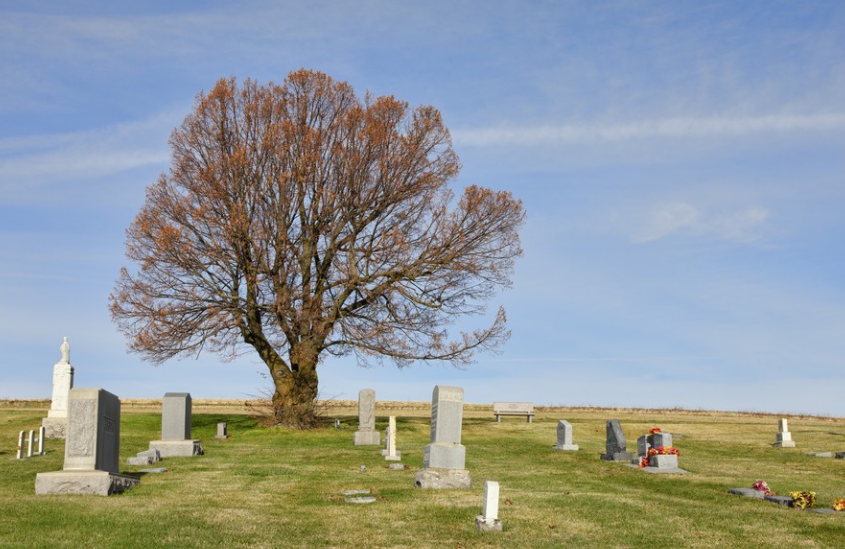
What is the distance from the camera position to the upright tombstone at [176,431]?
2388 centimetres

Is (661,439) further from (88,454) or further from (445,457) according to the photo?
(88,454)

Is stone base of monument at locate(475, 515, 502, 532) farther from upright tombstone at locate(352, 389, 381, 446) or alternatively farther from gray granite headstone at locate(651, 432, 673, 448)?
upright tombstone at locate(352, 389, 381, 446)

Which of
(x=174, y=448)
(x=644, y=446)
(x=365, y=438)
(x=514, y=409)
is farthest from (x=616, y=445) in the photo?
(x=514, y=409)

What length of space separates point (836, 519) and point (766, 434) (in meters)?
23.2

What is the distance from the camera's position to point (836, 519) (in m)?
14.3

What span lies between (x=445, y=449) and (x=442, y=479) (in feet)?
2.91

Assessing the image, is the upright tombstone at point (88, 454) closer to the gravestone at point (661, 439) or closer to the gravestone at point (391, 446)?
the gravestone at point (391, 446)

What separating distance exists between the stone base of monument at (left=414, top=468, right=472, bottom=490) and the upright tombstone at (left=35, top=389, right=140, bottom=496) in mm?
5812

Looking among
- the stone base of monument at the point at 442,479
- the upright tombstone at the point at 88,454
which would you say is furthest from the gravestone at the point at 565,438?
the upright tombstone at the point at 88,454

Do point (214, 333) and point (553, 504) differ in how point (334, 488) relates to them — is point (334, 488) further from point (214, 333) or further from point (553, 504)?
point (214, 333)

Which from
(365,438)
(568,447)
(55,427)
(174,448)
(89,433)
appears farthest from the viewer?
(55,427)

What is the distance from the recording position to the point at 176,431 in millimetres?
24484

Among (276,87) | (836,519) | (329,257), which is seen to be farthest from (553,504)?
(276,87)

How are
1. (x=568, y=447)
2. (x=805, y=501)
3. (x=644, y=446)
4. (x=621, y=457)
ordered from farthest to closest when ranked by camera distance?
1. (x=568, y=447)
2. (x=621, y=457)
3. (x=644, y=446)
4. (x=805, y=501)
